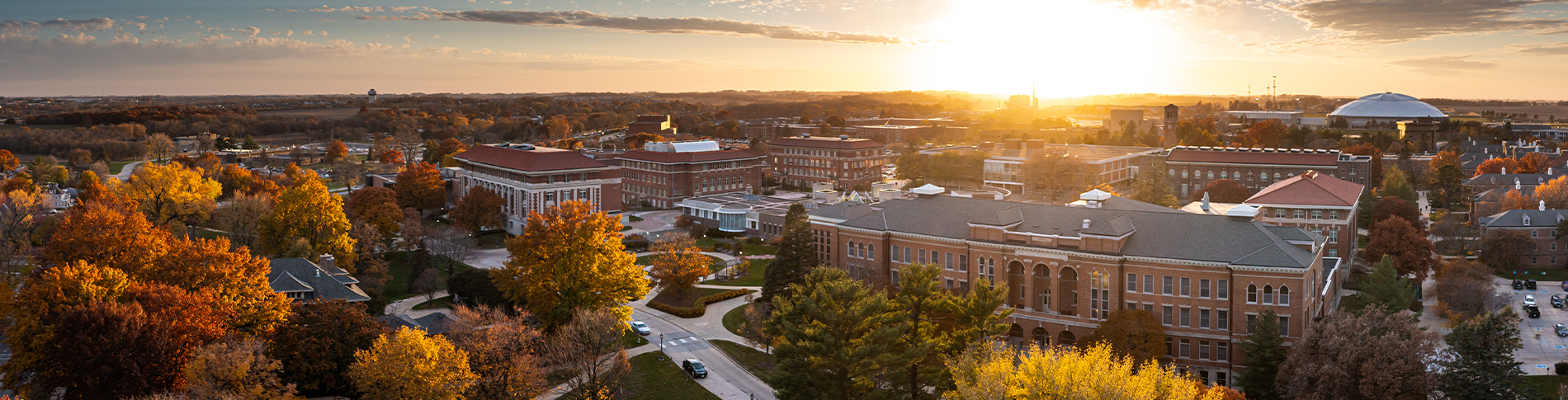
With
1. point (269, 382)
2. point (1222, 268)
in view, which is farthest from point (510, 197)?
point (1222, 268)

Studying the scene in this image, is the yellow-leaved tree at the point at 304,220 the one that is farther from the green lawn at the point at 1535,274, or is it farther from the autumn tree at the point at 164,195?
the green lawn at the point at 1535,274

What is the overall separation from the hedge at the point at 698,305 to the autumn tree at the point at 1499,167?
99.0 metres

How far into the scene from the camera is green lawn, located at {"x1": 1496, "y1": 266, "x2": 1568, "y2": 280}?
77.8 m

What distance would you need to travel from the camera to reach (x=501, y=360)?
42.5 m

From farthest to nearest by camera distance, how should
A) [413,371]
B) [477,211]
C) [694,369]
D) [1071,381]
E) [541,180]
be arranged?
[541,180] < [477,211] < [694,369] < [413,371] < [1071,381]

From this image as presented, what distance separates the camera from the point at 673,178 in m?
123

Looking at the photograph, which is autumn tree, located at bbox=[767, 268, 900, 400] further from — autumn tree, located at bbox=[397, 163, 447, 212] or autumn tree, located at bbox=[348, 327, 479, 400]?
autumn tree, located at bbox=[397, 163, 447, 212]

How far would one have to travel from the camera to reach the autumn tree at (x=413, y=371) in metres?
39.5

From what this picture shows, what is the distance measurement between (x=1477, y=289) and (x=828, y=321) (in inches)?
1807

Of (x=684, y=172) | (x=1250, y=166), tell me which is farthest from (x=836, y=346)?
(x=1250, y=166)

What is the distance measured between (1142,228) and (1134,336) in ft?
25.5

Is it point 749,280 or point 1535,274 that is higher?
point 1535,274

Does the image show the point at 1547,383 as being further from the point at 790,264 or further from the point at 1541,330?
the point at 790,264

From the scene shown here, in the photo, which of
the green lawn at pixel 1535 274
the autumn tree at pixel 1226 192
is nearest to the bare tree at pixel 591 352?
the green lawn at pixel 1535 274
